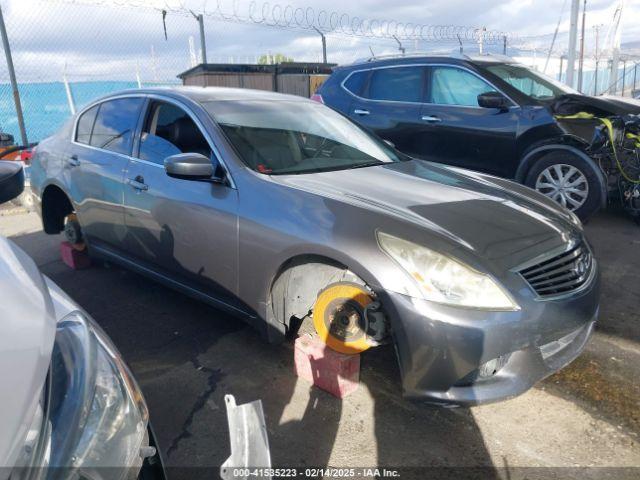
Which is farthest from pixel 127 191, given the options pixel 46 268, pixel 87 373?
pixel 87 373

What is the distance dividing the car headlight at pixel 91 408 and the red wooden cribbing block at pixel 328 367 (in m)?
1.35

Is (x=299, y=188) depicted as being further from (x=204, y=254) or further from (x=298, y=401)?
(x=298, y=401)

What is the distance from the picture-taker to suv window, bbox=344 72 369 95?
641cm

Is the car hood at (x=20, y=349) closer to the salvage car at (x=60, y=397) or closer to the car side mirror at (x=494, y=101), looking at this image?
the salvage car at (x=60, y=397)

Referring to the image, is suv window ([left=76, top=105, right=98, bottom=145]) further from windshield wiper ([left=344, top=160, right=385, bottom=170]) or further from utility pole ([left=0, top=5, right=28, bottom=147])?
utility pole ([left=0, top=5, right=28, bottom=147])

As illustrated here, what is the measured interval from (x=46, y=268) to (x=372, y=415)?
3.57 m

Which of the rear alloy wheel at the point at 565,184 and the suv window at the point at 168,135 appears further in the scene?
the rear alloy wheel at the point at 565,184

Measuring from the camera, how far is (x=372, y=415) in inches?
99.0

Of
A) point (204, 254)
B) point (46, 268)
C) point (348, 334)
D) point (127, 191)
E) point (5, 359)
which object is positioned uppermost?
point (5, 359)

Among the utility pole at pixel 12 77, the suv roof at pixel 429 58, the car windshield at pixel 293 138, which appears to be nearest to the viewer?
the car windshield at pixel 293 138

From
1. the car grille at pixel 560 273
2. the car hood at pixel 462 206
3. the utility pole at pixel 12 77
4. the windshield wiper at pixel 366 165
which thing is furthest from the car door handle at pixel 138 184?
the utility pole at pixel 12 77

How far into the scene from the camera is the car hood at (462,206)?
2.39m

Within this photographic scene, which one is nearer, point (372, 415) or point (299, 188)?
point (372, 415)

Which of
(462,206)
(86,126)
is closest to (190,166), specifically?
(462,206)
